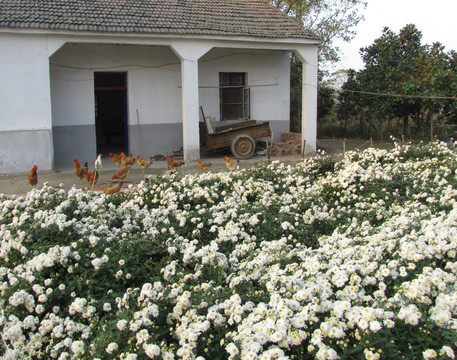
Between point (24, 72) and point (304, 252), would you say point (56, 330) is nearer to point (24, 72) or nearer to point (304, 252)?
point (304, 252)

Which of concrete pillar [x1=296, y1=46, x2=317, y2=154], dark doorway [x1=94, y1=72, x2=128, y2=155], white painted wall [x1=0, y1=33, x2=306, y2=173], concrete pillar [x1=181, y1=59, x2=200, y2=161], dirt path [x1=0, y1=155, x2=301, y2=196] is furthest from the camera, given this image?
dark doorway [x1=94, y1=72, x2=128, y2=155]

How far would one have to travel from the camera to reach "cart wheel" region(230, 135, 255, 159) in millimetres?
→ 14391

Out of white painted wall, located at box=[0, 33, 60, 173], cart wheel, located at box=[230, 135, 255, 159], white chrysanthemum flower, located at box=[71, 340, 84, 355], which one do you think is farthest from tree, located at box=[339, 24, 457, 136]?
white chrysanthemum flower, located at box=[71, 340, 84, 355]

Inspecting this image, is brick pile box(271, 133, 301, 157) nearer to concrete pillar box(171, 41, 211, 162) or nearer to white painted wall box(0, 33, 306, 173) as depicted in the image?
white painted wall box(0, 33, 306, 173)

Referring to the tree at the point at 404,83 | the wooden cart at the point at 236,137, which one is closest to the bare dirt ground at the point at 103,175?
the wooden cart at the point at 236,137

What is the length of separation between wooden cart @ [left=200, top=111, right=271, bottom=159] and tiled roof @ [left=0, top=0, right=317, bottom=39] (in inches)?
103

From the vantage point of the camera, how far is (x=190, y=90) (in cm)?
1380

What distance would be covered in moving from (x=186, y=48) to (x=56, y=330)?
440 inches

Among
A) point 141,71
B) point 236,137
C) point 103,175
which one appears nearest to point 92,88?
point 141,71

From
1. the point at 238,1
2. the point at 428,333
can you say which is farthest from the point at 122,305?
the point at 238,1

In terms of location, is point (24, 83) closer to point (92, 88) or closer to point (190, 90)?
point (92, 88)

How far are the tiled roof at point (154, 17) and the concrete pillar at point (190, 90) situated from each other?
48 cm

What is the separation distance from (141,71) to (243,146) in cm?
372

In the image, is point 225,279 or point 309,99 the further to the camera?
point 309,99
